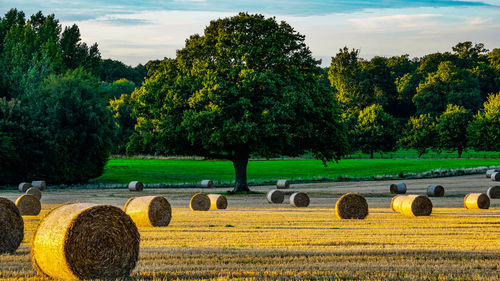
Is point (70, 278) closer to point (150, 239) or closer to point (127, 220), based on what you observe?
point (127, 220)

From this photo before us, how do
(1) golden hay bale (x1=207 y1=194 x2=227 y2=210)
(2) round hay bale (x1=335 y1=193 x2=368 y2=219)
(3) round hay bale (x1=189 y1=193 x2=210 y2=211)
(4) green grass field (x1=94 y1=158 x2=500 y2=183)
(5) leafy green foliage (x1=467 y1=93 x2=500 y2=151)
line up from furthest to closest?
(5) leafy green foliage (x1=467 y1=93 x2=500 y2=151) → (4) green grass field (x1=94 y1=158 x2=500 y2=183) → (1) golden hay bale (x1=207 y1=194 x2=227 y2=210) → (3) round hay bale (x1=189 y1=193 x2=210 y2=211) → (2) round hay bale (x1=335 y1=193 x2=368 y2=219)

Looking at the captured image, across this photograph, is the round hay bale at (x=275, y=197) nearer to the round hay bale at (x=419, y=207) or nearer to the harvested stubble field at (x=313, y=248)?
the harvested stubble field at (x=313, y=248)

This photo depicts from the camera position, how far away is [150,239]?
57.8 ft

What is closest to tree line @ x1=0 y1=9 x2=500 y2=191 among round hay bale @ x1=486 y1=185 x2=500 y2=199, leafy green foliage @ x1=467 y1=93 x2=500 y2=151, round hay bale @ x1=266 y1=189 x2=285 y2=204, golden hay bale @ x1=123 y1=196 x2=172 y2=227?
round hay bale @ x1=266 y1=189 x2=285 y2=204

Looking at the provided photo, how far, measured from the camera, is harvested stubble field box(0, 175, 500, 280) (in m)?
12.1

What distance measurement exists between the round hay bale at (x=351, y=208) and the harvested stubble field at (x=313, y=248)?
1.30 feet

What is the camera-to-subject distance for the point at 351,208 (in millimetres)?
24938

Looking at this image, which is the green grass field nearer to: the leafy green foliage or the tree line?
the tree line

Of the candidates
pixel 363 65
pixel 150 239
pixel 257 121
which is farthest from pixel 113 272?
pixel 363 65

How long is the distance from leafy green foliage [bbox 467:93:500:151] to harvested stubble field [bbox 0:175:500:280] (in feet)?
255

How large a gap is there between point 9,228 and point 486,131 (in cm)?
9471

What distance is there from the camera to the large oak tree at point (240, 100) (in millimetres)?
42906

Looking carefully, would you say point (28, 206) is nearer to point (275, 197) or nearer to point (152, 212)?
point (152, 212)

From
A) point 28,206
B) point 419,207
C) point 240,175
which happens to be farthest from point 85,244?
point 240,175
